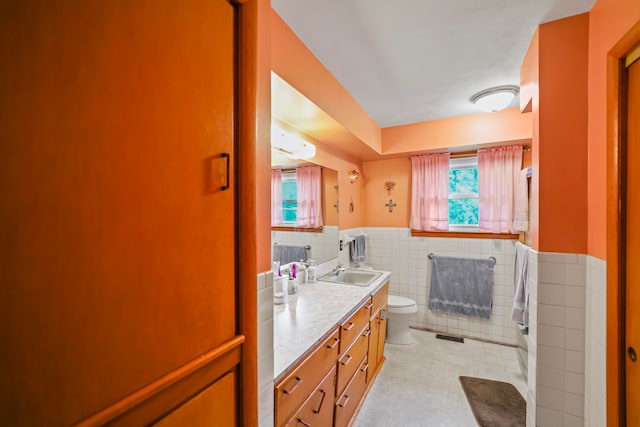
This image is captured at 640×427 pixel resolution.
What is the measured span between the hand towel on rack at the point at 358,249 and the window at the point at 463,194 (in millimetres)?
1106

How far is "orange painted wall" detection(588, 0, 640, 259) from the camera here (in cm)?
120

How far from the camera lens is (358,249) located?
11.2 feet

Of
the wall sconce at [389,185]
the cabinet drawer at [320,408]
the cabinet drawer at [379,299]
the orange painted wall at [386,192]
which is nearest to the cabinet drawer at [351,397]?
the cabinet drawer at [320,408]

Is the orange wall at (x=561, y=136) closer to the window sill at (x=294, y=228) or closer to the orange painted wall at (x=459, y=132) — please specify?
the orange painted wall at (x=459, y=132)

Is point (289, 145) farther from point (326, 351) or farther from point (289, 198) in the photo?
point (326, 351)

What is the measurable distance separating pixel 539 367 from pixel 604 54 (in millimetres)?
1610

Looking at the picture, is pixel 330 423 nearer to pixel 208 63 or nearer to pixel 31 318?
pixel 31 318

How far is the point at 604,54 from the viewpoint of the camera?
124 cm

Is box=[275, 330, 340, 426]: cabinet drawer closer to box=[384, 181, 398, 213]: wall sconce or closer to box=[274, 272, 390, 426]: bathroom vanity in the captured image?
box=[274, 272, 390, 426]: bathroom vanity

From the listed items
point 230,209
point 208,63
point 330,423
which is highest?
point 208,63

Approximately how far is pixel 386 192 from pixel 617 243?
260cm

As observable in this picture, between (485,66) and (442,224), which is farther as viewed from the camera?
(442,224)

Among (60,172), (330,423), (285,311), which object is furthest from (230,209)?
(330,423)

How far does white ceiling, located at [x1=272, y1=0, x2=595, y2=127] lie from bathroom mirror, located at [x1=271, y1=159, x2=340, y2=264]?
828mm
